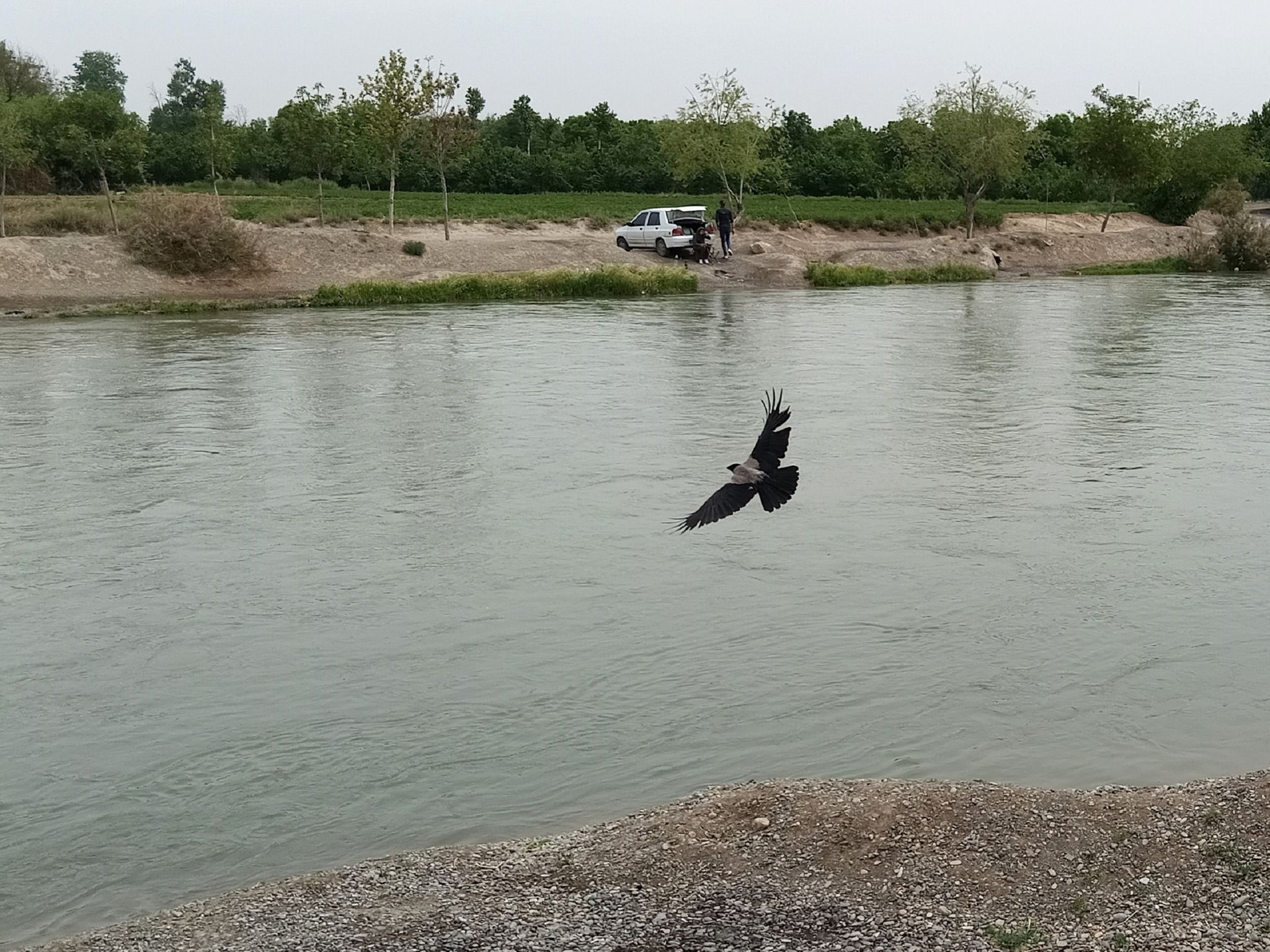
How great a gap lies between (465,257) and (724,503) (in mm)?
35412

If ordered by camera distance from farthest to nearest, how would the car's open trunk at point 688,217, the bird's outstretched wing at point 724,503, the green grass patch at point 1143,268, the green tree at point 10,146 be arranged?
the green grass patch at point 1143,268 < the car's open trunk at point 688,217 < the green tree at point 10,146 < the bird's outstretched wing at point 724,503

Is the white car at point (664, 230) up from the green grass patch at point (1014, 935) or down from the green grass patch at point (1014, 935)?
up

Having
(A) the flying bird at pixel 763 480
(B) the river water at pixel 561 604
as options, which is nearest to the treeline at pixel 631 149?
(B) the river water at pixel 561 604

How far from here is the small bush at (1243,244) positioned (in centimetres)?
4972

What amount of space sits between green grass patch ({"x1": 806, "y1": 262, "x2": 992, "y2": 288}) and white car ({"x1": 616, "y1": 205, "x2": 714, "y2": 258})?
12.8 ft

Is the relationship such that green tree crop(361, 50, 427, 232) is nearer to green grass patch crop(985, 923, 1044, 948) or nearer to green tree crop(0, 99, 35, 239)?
green tree crop(0, 99, 35, 239)

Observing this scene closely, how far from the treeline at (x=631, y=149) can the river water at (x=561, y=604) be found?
906 inches

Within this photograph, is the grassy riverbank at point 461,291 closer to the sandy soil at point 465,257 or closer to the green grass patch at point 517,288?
the green grass patch at point 517,288

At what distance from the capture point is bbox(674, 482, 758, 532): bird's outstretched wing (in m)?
8.36

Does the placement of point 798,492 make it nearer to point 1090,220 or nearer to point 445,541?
point 445,541

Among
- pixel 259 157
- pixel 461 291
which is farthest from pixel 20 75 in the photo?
pixel 461 291

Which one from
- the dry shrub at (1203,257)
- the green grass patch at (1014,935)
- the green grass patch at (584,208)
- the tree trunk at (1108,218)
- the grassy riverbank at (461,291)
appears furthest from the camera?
the tree trunk at (1108,218)

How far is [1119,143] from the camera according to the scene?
201 feet

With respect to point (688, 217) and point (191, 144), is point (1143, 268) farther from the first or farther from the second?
point (191, 144)
